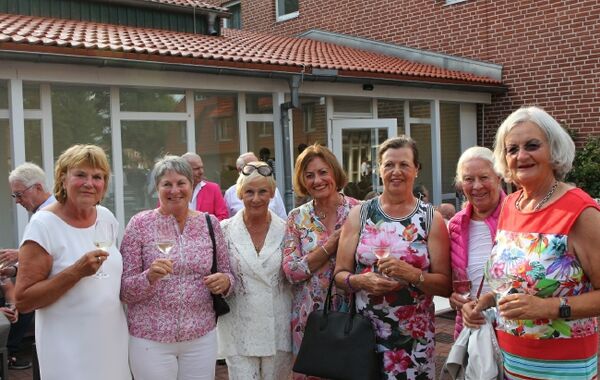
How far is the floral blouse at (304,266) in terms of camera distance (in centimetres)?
340

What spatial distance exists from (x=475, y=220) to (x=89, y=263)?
1939 mm

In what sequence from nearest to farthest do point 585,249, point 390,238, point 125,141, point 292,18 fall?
1. point 585,249
2. point 390,238
3. point 125,141
4. point 292,18

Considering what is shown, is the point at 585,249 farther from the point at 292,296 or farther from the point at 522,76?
the point at 522,76

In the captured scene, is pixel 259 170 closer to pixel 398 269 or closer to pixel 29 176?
pixel 398 269

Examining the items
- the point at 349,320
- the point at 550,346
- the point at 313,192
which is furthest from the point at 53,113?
the point at 550,346

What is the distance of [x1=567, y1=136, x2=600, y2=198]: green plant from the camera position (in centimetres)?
1104

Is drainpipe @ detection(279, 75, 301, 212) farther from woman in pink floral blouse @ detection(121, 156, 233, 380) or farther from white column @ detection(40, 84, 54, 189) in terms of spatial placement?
woman in pink floral blouse @ detection(121, 156, 233, 380)

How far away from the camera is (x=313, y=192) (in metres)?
3.54

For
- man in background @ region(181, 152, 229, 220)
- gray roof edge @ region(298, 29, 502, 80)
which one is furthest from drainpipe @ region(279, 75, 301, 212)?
gray roof edge @ region(298, 29, 502, 80)

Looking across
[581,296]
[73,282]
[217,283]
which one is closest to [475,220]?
[581,296]

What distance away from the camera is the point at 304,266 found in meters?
3.37

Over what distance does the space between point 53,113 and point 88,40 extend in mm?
1152

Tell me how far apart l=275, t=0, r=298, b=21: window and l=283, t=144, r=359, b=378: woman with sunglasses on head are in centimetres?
1491

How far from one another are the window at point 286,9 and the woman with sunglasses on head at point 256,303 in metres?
15.0
